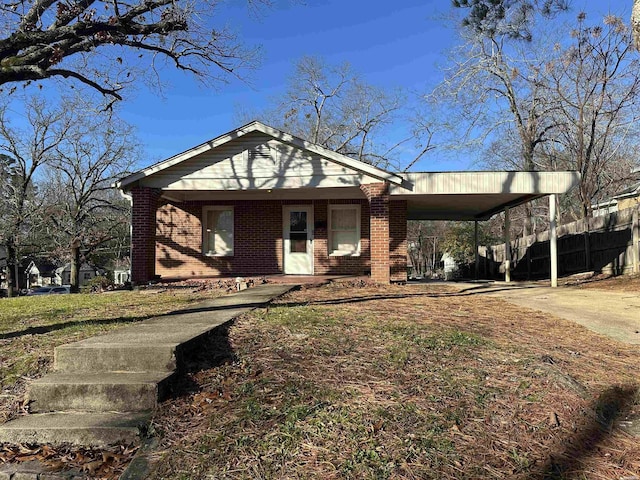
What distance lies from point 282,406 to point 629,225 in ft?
47.2

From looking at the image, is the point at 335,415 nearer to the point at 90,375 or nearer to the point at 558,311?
the point at 90,375

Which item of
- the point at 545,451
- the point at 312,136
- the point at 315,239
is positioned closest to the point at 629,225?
the point at 315,239

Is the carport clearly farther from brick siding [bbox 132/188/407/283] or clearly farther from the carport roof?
brick siding [bbox 132/188/407/283]

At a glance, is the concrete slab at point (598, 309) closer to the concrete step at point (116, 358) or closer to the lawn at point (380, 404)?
the lawn at point (380, 404)

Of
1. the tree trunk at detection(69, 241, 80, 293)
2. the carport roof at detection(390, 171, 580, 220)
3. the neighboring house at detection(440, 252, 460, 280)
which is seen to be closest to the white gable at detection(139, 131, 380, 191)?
the carport roof at detection(390, 171, 580, 220)

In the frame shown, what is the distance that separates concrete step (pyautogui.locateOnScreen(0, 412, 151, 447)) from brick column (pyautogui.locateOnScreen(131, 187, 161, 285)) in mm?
9510

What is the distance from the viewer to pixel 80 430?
9.70ft

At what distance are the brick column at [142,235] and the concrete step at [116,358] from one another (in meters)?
8.87

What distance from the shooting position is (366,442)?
2639 millimetres

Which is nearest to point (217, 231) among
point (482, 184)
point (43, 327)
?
point (482, 184)

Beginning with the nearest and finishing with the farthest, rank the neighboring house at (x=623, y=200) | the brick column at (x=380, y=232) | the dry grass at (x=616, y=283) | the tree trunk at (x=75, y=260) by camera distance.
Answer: the dry grass at (x=616, y=283) → the brick column at (x=380, y=232) → the tree trunk at (x=75, y=260) → the neighboring house at (x=623, y=200)

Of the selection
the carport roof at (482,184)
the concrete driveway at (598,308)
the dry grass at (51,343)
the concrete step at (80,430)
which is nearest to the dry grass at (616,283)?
the concrete driveway at (598,308)

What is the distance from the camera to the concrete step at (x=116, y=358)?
3.59 metres

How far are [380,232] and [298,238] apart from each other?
3.66 meters
